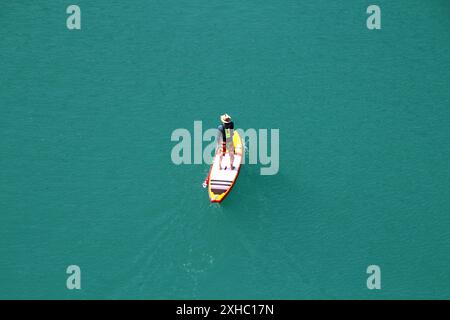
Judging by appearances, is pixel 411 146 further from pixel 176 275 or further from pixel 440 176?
pixel 176 275

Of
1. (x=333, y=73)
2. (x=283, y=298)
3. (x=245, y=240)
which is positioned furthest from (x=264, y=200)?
(x=333, y=73)

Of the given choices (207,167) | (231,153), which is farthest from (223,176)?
(207,167)

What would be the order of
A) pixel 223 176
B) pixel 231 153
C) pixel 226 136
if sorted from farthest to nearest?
pixel 231 153, pixel 223 176, pixel 226 136

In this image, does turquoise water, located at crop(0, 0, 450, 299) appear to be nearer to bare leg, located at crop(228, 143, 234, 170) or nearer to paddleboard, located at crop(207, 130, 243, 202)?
paddleboard, located at crop(207, 130, 243, 202)

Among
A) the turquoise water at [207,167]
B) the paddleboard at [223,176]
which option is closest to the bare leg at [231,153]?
the paddleboard at [223,176]

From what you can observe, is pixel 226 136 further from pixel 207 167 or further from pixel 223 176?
pixel 207 167
